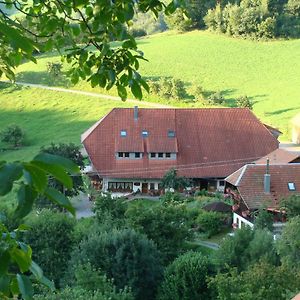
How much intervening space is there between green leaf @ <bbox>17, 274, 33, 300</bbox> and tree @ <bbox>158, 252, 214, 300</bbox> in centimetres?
1753

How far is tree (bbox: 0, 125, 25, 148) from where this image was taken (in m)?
42.6

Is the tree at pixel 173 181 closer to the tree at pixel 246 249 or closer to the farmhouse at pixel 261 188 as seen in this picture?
the farmhouse at pixel 261 188

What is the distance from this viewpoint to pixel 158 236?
23.4 metres

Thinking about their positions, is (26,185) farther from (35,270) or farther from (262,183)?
(262,183)

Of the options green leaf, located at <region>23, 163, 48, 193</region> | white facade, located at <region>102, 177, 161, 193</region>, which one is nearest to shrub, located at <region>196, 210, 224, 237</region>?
white facade, located at <region>102, 177, 161, 193</region>

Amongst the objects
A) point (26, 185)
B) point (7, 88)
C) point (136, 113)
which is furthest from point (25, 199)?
point (7, 88)

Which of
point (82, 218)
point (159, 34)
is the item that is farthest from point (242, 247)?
point (159, 34)

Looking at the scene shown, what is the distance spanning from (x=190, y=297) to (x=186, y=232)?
4.02 metres

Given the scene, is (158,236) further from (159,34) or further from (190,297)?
(159,34)

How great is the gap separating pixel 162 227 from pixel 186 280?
359 cm

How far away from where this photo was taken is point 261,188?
27.1 m

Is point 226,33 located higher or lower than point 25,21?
lower

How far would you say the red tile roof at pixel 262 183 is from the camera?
26359 millimetres

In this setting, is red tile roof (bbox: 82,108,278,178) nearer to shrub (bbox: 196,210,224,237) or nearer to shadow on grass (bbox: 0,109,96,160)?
shadow on grass (bbox: 0,109,96,160)
